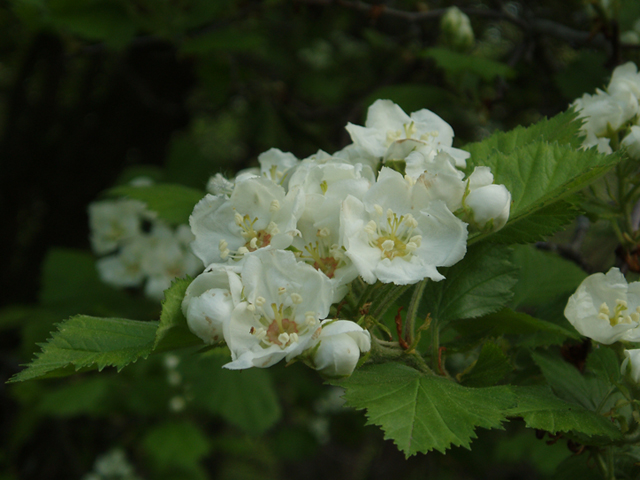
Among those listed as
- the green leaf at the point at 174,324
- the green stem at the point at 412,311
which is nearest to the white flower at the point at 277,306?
the green leaf at the point at 174,324

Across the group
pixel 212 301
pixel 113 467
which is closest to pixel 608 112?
pixel 212 301

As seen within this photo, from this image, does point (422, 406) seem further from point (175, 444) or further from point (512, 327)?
point (175, 444)

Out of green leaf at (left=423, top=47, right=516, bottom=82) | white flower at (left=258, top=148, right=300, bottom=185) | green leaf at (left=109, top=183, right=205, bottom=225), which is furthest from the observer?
green leaf at (left=423, top=47, right=516, bottom=82)

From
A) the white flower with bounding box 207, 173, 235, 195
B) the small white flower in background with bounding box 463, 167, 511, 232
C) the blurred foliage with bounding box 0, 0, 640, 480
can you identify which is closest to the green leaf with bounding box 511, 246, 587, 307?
the small white flower in background with bounding box 463, 167, 511, 232

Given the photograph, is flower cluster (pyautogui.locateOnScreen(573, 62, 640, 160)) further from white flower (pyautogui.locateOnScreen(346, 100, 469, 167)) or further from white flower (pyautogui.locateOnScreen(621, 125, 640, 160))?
white flower (pyautogui.locateOnScreen(346, 100, 469, 167))

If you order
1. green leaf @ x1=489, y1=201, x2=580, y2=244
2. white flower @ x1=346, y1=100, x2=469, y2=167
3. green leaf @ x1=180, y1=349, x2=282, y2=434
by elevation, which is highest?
white flower @ x1=346, y1=100, x2=469, y2=167

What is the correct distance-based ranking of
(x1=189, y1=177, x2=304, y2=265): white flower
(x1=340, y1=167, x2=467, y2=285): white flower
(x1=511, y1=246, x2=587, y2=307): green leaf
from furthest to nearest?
(x1=511, y1=246, x2=587, y2=307): green leaf → (x1=189, y1=177, x2=304, y2=265): white flower → (x1=340, y1=167, x2=467, y2=285): white flower

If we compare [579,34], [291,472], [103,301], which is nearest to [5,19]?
[103,301]
